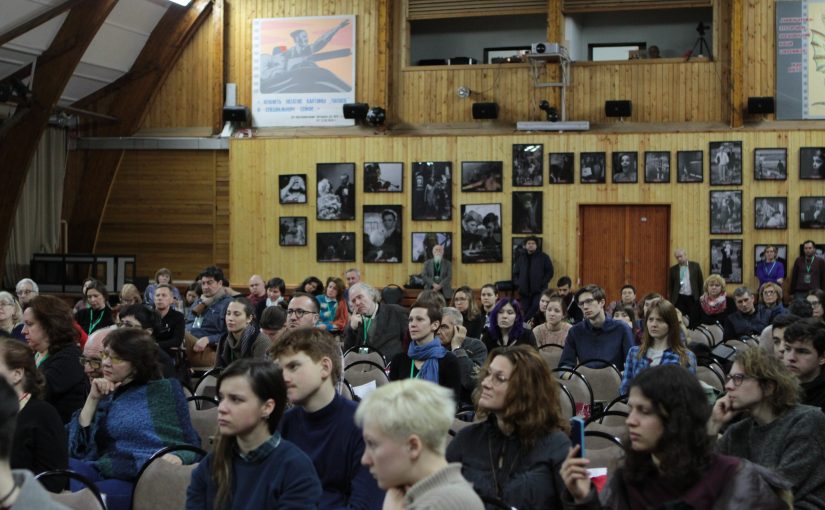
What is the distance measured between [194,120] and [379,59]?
13.6 feet

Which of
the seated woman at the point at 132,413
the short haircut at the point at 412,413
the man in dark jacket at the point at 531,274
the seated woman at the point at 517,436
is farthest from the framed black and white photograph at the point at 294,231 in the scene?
the short haircut at the point at 412,413

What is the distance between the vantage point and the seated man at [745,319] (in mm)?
11930

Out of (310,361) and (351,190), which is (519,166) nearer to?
(351,190)

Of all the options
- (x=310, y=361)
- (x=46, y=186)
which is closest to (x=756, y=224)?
(x=46, y=186)

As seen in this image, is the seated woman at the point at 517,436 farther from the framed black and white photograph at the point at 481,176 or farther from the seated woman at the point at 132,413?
the framed black and white photograph at the point at 481,176

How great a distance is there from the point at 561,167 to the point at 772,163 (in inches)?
147

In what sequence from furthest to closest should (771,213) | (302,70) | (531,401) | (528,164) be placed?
1. (302,70)
2. (528,164)
3. (771,213)
4. (531,401)

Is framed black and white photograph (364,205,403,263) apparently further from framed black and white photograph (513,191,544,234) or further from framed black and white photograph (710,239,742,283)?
framed black and white photograph (710,239,742,283)

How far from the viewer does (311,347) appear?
470 centimetres

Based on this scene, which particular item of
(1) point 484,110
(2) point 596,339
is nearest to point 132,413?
(2) point 596,339

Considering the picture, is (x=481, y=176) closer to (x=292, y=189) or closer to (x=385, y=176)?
(x=385, y=176)

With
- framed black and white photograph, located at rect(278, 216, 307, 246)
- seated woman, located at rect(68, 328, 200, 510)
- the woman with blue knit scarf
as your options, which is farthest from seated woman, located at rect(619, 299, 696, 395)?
framed black and white photograph, located at rect(278, 216, 307, 246)

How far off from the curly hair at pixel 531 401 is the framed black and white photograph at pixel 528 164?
14912 mm

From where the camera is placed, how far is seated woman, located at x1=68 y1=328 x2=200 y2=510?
208 inches
